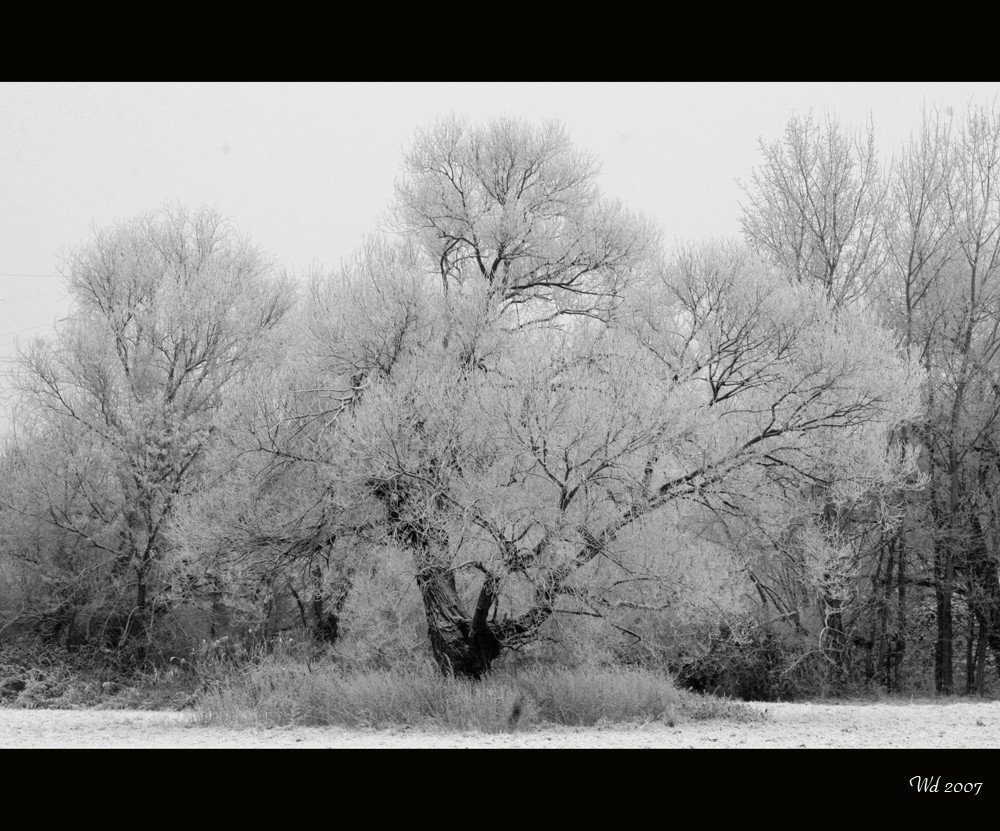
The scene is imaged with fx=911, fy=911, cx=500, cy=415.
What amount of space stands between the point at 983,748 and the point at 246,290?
19.0m

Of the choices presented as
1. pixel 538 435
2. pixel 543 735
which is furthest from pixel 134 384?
pixel 543 735

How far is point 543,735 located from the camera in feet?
34.2

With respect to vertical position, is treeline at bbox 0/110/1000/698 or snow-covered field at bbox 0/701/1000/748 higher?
treeline at bbox 0/110/1000/698

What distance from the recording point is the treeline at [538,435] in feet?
43.9

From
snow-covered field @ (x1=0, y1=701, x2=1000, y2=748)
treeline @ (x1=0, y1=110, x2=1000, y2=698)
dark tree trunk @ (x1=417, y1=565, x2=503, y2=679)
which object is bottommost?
snow-covered field @ (x1=0, y1=701, x2=1000, y2=748)

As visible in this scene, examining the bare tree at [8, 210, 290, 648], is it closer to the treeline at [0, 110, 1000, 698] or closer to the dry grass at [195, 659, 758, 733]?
the treeline at [0, 110, 1000, 698]

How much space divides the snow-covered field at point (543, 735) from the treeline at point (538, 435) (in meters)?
2.60

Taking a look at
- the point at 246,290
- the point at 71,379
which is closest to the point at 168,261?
the point at 246,290

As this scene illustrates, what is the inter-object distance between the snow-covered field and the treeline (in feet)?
8.54

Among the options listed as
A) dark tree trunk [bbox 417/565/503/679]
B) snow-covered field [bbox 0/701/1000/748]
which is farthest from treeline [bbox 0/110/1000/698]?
snow-covered field [bbox 0/701/1000/748]

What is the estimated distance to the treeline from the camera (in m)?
13.4

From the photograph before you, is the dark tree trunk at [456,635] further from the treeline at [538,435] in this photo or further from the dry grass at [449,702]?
the dry grass at [449,702]

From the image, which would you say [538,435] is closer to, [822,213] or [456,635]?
[456,635]

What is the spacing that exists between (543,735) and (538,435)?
3865 mm
